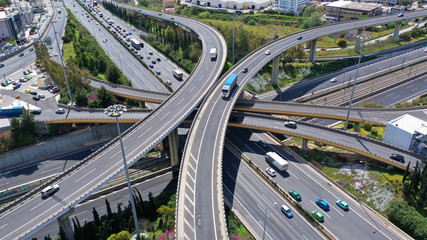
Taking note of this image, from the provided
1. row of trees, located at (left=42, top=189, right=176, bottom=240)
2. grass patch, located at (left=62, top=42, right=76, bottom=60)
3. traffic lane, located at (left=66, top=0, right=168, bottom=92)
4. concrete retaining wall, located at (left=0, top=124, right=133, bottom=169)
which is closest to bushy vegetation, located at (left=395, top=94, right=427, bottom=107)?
row of trees, located at (left=42, top=189, right=176, bottom=240)

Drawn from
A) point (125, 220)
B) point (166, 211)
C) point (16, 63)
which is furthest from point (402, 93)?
point (16, 63)

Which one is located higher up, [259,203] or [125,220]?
[125,220]

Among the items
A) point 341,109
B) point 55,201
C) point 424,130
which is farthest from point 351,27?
point 55,201

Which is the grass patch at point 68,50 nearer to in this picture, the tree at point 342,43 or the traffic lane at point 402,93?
the traffic lane at point 402,93

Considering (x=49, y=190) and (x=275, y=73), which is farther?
(x=275, y=73)

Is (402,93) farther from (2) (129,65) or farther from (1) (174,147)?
(2) (129,65)

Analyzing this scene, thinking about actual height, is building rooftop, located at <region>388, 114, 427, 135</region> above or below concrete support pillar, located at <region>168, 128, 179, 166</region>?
above

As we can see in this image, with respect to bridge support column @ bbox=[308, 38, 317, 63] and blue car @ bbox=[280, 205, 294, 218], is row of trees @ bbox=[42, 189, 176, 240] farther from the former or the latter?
bridge support column @ bbox=[308, 38, 317, 63]
